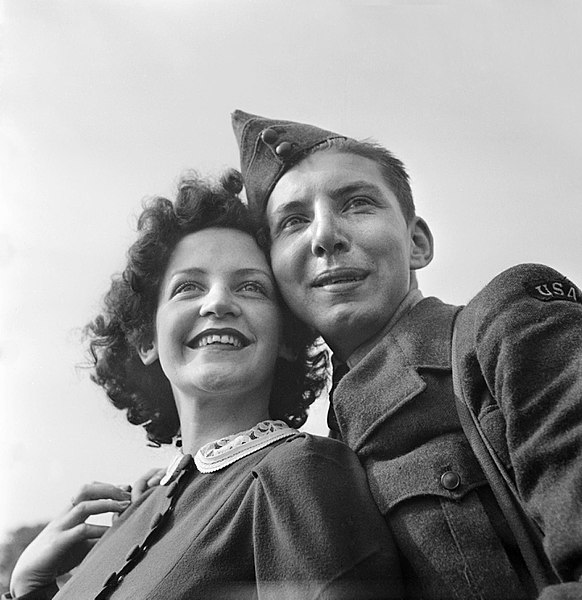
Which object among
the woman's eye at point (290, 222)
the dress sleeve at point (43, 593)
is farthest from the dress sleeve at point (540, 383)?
the dress sleeve at point (43, 593)

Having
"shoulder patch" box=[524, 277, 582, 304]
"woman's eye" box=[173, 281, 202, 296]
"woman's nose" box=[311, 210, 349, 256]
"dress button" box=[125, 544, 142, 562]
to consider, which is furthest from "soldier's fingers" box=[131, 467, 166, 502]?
"shoulder patch" box=[524, 277, 582, 304]

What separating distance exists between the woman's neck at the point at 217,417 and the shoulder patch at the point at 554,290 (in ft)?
2.30

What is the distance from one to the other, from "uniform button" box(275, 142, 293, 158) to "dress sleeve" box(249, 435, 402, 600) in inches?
27.5

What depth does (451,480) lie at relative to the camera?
4.05 ft

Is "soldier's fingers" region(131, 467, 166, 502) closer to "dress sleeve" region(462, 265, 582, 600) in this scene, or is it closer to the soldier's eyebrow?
the soldier's eyebrow

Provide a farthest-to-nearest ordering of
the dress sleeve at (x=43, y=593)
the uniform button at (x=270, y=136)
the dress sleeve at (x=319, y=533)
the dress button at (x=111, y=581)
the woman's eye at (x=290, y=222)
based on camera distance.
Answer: the dress sleeve at (x=43, y=593)
the uniform button at (x=270, y=136)
the woman's eye at (x=290, y=222)
the dress button at (x=111, y=581)
the dress sleeve at (x=319, y=533)

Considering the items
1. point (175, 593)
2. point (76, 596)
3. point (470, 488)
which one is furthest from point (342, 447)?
point (76, 596)

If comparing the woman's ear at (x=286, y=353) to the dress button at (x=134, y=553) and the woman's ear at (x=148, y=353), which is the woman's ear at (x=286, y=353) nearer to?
the woman's ear at (x=148, y=353)

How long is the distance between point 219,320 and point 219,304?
0.03 meters

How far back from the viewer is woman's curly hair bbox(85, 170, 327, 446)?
1.81m

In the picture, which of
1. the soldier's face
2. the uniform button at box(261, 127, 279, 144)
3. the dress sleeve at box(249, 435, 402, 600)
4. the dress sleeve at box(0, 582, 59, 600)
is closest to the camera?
the dress sleeve at box(249, 435, 402, 600)

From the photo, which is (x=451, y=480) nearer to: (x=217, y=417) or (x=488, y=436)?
(x=488, y=436)

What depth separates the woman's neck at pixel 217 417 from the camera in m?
1.66

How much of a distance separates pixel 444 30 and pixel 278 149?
0.52 m
